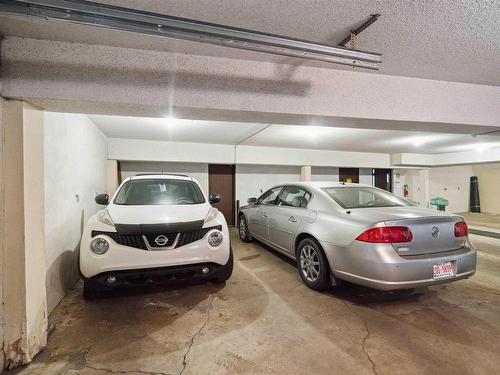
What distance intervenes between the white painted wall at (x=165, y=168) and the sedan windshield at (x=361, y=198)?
15.9 ft

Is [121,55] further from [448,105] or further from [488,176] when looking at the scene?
[488,176]

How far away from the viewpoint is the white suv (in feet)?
8.12

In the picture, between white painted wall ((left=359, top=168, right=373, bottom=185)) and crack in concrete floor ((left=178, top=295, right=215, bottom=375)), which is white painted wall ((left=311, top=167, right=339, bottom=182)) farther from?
crack in concrete floor ((left=178, top=295, right=215, bottom=375))

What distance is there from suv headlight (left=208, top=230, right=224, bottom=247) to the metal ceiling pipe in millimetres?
2007

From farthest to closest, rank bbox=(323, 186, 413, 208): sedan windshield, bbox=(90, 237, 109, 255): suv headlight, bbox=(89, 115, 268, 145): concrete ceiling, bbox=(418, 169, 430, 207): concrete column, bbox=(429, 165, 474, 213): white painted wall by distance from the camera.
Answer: bbox=(429, 165, 474, 213): white painted wall
bbox=(418, 169, 430, 207): concrete column
bbox=(89, 115, 268, 145): concrete ceiling
bbox=(323, 186, 413, 208): sedan windshield
bbox=(90, 237, 109, 255): suv headlight

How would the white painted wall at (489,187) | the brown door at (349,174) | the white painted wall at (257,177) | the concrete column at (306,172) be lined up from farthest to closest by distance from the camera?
1. the white painted wall at (489,187)
2. the brown door at (349,174)
3. the white painted wall at (257,177)
4. the concrete column at (306,172)

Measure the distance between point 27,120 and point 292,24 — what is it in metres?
2.00

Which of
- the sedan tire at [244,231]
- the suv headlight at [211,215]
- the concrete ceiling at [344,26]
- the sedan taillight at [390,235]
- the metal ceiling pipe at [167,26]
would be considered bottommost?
the sedan tire at [244,231]

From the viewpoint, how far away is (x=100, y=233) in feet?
8.33

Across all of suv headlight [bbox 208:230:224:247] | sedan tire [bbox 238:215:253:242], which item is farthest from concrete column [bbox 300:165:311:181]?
suv headlight [bbox 208:230:224:247]

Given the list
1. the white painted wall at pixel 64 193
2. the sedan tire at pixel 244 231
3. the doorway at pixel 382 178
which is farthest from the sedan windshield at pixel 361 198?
the doorway at pixel 382 178

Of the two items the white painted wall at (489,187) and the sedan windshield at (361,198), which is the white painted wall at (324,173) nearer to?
the sedan windshield at (361,198)

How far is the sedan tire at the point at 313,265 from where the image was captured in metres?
2.83

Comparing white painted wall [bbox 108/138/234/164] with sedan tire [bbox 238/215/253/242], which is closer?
sedan tire [bbox 238/215/253/242]
